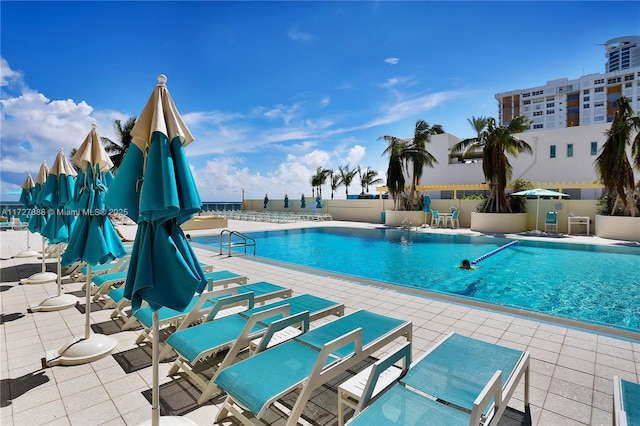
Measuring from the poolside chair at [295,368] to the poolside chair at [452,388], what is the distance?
14.3 inches

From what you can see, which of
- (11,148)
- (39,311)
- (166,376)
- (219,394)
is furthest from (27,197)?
(219,394)

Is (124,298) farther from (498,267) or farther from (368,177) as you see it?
(368,177)

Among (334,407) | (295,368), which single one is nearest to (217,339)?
(295,368)

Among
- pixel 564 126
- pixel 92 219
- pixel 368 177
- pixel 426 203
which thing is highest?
pixel 564 126

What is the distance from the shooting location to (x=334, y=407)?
2.65 m

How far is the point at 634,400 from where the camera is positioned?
80.5 inches

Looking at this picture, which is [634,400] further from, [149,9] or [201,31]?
[201,31]

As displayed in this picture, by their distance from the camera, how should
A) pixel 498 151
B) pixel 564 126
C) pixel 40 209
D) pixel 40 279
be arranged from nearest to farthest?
pixel 40 279
pixel 40 209
pixel 498 151
pixel 564 126

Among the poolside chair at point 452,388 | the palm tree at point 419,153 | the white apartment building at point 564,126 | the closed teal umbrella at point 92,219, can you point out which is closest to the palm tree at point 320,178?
the white apartment building at point 564,126

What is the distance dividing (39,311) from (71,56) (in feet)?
25.4

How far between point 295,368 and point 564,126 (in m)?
95.3

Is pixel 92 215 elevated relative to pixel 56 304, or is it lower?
elevated

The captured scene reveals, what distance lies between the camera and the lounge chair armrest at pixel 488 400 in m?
1.73

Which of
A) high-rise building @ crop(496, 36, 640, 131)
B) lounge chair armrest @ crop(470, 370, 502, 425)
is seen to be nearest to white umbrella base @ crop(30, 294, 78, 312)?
lounge chair armrest @ crop(470, 370, 502, 425)
